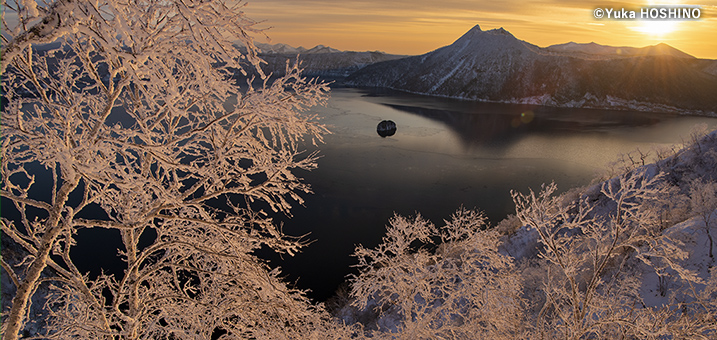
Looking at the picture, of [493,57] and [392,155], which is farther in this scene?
[493,57]

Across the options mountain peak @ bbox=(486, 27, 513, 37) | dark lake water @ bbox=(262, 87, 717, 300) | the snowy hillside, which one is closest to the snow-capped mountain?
mountain peak @ bbox=(486, 27, 513, 37)

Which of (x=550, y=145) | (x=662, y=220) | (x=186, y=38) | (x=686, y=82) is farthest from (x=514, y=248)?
(x=686, y=82)

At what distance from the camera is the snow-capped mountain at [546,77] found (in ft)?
324

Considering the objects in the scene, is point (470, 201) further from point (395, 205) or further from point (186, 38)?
point (186, 38)

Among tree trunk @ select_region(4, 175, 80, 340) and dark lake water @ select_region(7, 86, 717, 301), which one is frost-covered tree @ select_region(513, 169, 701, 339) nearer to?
dark lake water @ select_region(7, 86, 717, 301)

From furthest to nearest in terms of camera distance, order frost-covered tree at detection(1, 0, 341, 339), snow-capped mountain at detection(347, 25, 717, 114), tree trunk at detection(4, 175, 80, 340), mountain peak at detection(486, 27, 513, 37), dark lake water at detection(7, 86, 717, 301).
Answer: mountain peak at detection(486, 27, 513, 37)
snow-capped mountain at detection(347, 25, 717, 114)
dark lake water at detection(7, 86, 717, 301)
tree trunk at detection(4, 175, 80, 340)
frost-covered tree at detection(1, 0, 341, 339)

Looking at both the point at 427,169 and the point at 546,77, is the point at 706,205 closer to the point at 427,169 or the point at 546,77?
the point at 427,169

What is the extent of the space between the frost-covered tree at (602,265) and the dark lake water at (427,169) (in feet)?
41.0

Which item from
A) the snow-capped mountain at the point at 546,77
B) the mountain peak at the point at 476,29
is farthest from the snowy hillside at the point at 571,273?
the mountain peak at the point at 476,29

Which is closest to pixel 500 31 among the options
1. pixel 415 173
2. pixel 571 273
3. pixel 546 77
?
pixel 546 77

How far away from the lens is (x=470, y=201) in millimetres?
29000

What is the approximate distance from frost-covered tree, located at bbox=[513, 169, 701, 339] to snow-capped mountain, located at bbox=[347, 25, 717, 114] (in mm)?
101162

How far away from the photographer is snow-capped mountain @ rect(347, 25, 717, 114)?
9881cm

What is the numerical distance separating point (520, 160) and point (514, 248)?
2473 centimetres
